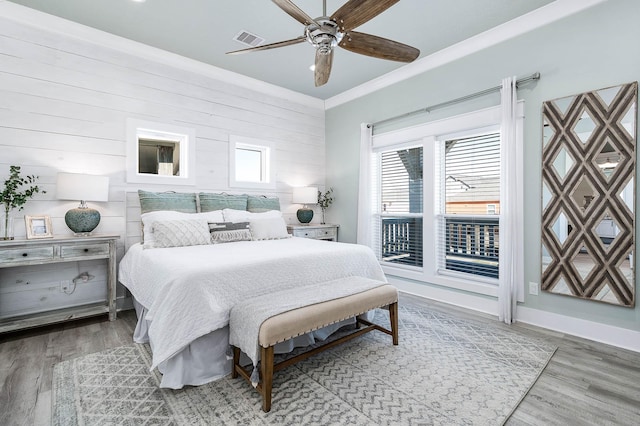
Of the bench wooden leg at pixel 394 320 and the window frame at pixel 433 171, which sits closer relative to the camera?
the bench wooden leg at pixel 394 320

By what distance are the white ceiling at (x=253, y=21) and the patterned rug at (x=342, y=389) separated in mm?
2981

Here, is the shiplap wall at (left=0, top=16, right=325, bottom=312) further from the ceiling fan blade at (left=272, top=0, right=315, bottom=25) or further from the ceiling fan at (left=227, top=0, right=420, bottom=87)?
the ceiling fan blade at (left=272, top=0, right=315, bottom=25)

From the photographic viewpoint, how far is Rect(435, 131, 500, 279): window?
3.37 meters

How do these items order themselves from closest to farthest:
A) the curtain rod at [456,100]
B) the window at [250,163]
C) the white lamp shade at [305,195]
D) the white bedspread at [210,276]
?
the white bedspread at [210,276] → the curtain rod at [456,100] → the window at [250,163] → the white lamp shade at [305,195]

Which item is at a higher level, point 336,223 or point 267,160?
point 267,160

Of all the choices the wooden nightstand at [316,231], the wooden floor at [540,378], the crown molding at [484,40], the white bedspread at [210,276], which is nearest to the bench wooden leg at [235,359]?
the white bedspread at [210,276]

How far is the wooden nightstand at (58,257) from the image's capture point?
2559 mm

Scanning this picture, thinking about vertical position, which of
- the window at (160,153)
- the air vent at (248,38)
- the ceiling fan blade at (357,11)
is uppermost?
the air vent at (248,38)

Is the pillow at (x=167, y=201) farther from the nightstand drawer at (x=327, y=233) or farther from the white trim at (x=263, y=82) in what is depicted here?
the nightstand drawer at (x=327, y=233)

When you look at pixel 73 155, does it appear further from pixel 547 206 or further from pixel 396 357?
pixel 547 206

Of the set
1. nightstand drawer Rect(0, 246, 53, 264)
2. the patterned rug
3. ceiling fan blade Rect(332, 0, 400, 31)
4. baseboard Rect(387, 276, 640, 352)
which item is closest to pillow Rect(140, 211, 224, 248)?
nightstand drawer Rect(0, 246, 53, 264)

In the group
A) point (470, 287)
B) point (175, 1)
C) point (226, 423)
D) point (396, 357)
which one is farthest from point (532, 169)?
point (175, 1)

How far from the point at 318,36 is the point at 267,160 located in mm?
2672

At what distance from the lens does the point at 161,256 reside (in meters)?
2.46
